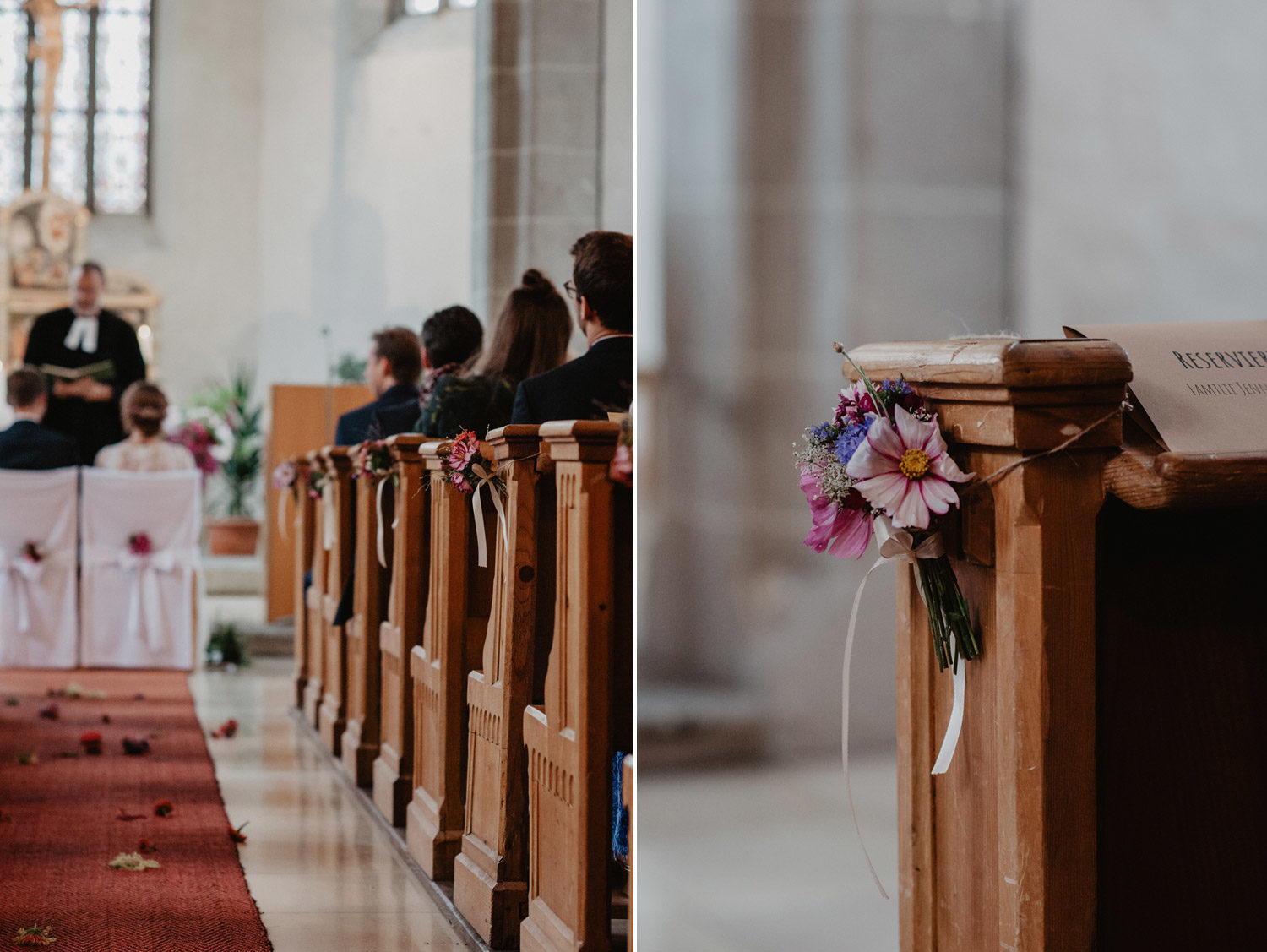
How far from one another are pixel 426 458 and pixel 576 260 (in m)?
1.01

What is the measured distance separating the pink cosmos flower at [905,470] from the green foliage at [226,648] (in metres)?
6.19

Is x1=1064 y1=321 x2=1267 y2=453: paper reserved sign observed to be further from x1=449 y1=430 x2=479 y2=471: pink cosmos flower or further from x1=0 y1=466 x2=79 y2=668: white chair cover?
x1=0 y1=466 x2=79 y2=668: white chair cover

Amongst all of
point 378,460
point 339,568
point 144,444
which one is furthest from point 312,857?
point 144,444

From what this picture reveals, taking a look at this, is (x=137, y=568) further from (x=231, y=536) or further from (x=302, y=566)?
(x=231, y=536)

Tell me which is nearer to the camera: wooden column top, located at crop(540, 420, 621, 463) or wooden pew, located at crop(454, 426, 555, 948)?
wooden column top, located at crop(540, 420, 621, 463)

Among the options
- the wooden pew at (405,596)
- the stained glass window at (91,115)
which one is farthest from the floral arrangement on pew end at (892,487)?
the stained glass window at (91,115)

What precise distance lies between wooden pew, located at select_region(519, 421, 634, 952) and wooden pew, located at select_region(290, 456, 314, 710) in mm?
3609

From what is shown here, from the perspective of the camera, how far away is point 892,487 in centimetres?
162

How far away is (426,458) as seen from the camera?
3.63m

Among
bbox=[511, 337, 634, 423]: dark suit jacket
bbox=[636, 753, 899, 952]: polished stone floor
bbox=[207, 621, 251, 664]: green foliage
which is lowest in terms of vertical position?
bbox=[207, 621, 251, 664]: green foliage

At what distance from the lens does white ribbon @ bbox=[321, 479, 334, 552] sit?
519cm

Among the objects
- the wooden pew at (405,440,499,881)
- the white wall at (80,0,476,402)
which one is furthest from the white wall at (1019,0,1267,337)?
the white wall at (80,0,476,402)

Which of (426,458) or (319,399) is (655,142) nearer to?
(426,458)

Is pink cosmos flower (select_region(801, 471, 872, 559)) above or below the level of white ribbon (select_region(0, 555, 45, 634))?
above
